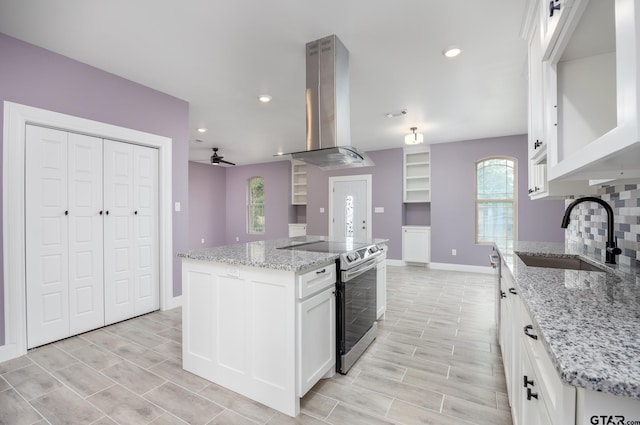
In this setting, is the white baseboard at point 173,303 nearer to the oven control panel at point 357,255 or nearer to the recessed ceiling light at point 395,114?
the oven control panel at point 357,255

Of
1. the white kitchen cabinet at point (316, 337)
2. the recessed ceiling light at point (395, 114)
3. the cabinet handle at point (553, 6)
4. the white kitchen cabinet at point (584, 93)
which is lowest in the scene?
the white kitchen cabinet at point (316, 337)

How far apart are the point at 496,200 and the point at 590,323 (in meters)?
5.51

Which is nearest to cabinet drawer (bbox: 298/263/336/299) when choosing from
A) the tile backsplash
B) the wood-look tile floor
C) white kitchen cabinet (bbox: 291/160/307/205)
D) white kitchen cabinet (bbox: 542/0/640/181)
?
the wood-look tile floor

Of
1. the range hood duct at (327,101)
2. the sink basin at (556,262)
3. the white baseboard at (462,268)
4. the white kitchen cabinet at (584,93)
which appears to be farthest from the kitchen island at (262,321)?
the white baseboard at (462,268)

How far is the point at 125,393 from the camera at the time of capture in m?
1.96

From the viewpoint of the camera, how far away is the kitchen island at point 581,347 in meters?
0.56

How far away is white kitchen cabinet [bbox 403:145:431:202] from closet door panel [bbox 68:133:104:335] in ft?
17.6

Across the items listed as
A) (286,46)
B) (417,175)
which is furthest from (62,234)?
(417,175)

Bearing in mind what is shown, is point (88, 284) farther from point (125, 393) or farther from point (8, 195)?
point (125, 393)

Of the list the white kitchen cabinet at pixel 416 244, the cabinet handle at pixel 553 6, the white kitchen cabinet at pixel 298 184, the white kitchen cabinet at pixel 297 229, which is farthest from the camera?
the white kitchen cabinet at pixel 298 184

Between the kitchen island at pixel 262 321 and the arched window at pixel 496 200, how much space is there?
4747mm

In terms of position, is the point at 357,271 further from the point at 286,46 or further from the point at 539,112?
the point at 286,46

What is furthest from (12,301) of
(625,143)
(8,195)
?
(625,143)

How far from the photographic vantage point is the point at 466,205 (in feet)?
19.0
